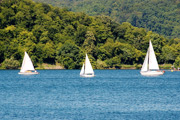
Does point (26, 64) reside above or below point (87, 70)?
above

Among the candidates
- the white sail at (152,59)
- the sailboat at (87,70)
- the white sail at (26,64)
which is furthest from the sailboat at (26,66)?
the white sail at (152,59)

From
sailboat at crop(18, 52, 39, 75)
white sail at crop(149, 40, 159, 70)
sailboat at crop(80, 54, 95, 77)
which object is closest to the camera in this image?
sailboat at crop(80, 54, 95, 77)

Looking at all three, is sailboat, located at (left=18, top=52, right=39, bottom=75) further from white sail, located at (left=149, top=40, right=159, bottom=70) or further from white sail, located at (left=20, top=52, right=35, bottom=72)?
white sail, located at (left=149, top=40, right=159, bottom=70)

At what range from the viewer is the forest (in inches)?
6083

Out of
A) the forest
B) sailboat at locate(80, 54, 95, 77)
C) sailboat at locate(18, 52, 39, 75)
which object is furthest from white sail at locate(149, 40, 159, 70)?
the forest

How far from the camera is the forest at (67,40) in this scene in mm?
154500

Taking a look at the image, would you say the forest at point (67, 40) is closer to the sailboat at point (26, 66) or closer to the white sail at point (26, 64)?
the sailboat at point (26, 66)

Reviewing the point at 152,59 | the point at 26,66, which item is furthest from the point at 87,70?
the point at 26,66

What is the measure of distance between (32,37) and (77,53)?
760 inches

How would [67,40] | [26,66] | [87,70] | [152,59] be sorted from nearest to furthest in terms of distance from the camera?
[87,70] → [152,59] → [26,66] → [67,40]

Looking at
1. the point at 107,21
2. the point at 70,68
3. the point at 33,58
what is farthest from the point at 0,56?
the point at 107,21

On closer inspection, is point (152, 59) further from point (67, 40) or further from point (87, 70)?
point (67, 40)

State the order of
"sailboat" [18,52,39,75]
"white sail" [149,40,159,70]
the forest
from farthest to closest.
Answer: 1. the forest
2. "sailboat" [18,52,39,75]
3. "white sail" [149,40,159,70]

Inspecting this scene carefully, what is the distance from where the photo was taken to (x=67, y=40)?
17150 centimetres
